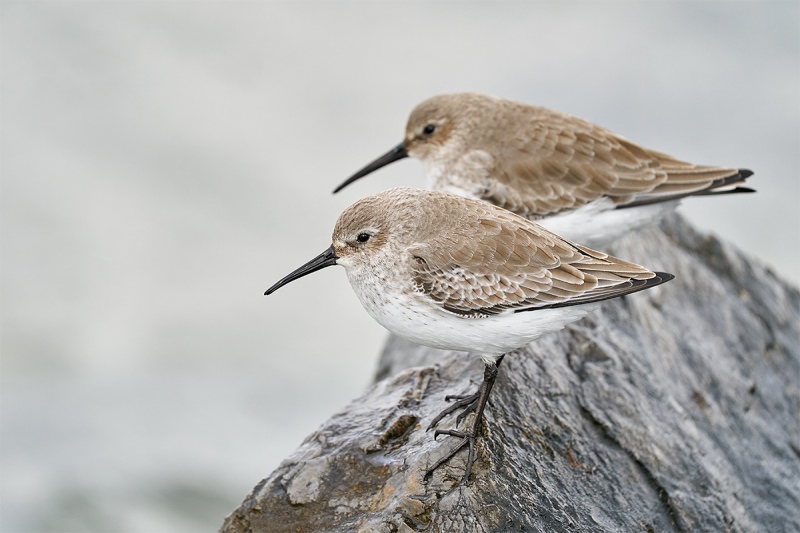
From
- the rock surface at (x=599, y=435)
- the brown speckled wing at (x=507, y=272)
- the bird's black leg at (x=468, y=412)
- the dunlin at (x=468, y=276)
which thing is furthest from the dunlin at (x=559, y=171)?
the bird's black leg at (x=468, y=412)

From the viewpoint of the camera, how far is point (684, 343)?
7.96m

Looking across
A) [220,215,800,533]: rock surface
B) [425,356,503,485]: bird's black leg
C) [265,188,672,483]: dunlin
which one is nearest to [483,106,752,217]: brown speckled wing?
[220,215,800,533]: rock surface

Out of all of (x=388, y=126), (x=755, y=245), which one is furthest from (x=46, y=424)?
(x=755, y=245)

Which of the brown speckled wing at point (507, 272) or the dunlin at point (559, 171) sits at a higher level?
the dunlin at point (559, 171)

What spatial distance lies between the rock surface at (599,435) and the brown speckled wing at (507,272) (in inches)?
29.9

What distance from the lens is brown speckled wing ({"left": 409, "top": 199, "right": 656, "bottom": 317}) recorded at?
19.0 feet

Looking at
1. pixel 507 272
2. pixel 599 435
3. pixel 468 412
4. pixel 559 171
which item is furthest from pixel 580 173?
pixel 468 412

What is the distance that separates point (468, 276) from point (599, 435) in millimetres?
1448

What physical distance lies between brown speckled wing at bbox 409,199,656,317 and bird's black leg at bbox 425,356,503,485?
407mm

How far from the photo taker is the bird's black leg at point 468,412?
5.43 m

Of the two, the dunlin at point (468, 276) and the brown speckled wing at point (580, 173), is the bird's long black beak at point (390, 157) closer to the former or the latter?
the brown speckled wing at point (580, 173)

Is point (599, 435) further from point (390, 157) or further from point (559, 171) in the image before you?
point (390, 157)

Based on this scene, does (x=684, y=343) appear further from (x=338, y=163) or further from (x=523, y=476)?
(x=338, y=163)

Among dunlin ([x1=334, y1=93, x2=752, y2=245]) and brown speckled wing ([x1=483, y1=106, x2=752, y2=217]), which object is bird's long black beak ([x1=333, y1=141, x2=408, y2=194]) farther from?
brown speckled wing ([x1=483, y1=106, x2=752, y2=217])
